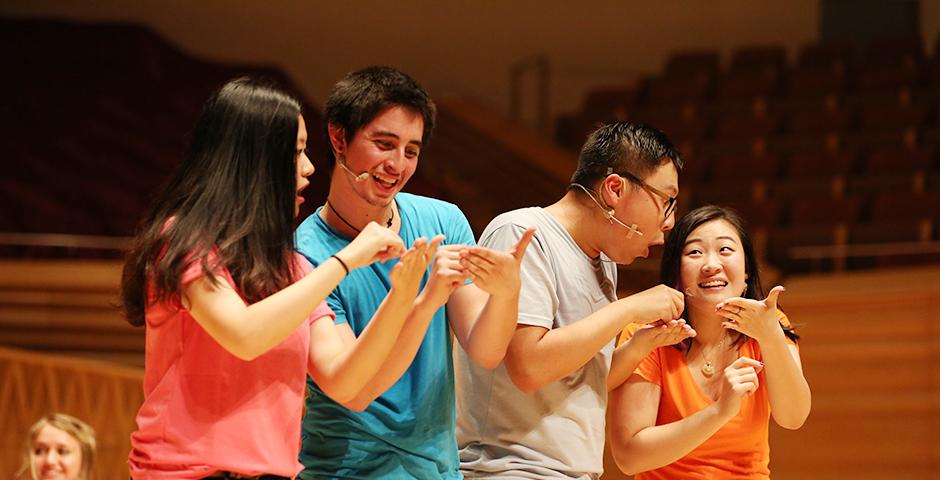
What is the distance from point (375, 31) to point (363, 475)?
944 centimetres

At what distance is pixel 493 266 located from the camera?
1.90m

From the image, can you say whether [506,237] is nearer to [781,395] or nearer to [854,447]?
[781,395]

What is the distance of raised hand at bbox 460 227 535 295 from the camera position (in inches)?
74.7

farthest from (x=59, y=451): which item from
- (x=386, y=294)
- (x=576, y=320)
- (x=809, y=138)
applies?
(x=809, y=138)

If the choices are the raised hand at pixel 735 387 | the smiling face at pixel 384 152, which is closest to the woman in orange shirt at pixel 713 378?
the raised hand at pixel 735 387

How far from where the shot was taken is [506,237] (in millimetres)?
2188

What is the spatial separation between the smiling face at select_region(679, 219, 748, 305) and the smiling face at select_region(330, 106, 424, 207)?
2.62 feet

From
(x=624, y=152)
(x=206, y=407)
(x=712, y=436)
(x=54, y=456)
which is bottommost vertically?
(x=54, y=456)

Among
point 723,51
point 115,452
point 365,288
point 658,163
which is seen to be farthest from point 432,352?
point 723,51

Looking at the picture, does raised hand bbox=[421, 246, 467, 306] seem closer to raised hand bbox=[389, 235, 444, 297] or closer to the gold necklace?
raised hand bbox=[389, 235, 444, 297]

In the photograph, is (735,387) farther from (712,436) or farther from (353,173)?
(353,173)

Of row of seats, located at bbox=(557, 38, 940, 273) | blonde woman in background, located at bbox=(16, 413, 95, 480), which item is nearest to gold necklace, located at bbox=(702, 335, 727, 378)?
blonde woman in background, located at bbox=(16, 413, 95, 480)

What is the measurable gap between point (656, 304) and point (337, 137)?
2.36 ft

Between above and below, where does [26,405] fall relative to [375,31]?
below
